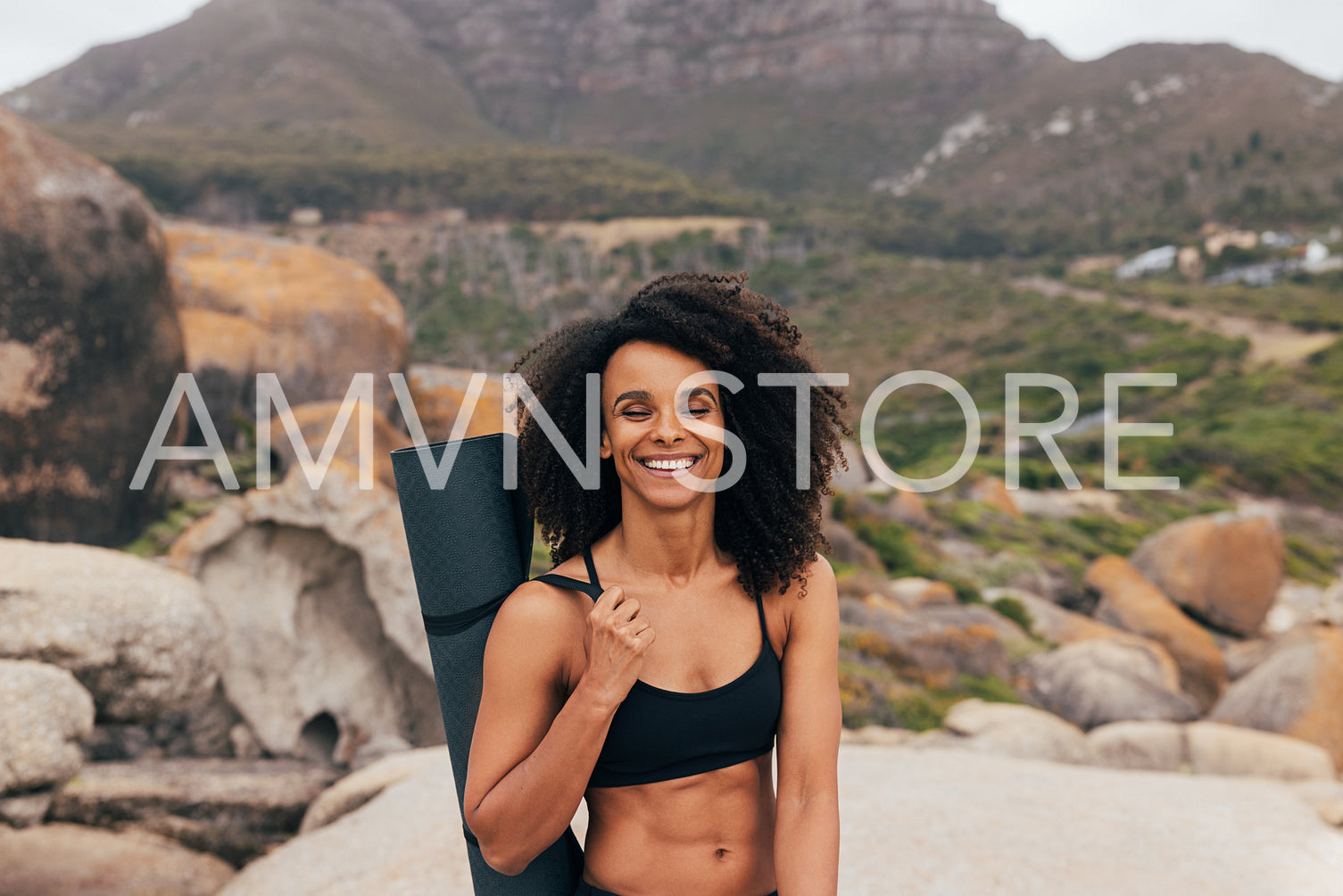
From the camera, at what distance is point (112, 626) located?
15.0ft

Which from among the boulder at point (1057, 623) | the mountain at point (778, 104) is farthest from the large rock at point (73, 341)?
the mountain at point (778, 104)

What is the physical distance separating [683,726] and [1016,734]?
6219 mm

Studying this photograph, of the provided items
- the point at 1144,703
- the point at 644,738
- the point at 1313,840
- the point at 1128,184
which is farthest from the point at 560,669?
the point at 1128,184

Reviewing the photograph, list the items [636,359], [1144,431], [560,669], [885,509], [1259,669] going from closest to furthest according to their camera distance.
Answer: [560,669] → [636,359] → [1259,669] → [885,509] → [1144,431]

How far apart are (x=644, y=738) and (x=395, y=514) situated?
191 inches

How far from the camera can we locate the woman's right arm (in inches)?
63.4

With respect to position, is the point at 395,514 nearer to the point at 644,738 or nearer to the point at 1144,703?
the point at 644,738

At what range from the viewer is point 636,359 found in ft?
6.21

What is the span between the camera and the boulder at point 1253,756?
267 inches

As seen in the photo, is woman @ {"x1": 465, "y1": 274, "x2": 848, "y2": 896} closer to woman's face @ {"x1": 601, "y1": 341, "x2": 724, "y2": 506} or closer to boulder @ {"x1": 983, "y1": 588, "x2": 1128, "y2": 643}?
woman's face @ {"x1": 601, "y1": 341, "x2": 724, "y2": 506}

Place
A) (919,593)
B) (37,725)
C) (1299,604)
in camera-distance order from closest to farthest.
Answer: (37,725) < (919,593) < (1299,604)

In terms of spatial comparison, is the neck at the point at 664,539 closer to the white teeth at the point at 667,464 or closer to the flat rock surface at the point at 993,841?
the white teeth at the point at 667,464

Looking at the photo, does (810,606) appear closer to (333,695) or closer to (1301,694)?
(333,695)

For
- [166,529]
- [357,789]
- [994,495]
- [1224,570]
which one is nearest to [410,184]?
[994,495]
